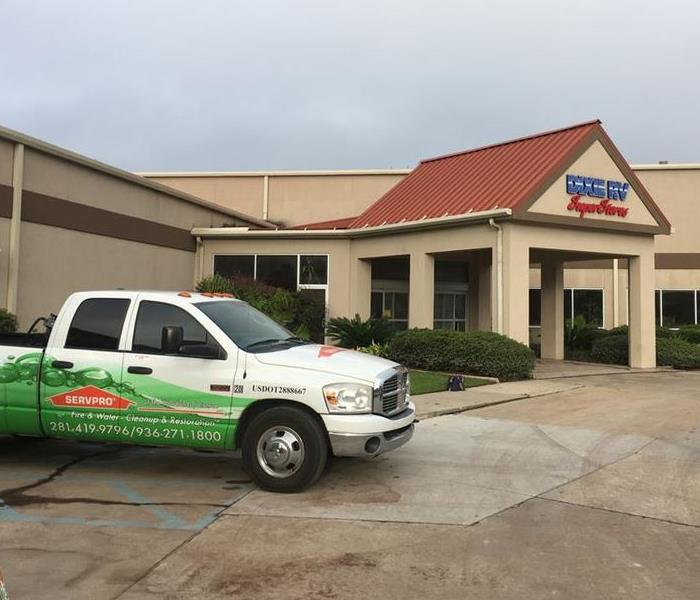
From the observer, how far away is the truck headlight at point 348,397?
6.31 metres

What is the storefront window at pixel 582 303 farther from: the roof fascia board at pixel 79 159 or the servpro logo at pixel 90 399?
the servpro logo at pixel 90 399

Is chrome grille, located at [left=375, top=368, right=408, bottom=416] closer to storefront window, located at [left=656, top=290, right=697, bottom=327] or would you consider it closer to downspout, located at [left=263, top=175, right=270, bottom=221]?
storefront window, located at [left=656, top=290, right=697, bottom=327]

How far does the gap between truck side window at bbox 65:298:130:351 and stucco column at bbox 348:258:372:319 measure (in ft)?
45.4

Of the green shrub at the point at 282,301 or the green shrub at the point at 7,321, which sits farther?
→ the green shrub at the point at 282,301

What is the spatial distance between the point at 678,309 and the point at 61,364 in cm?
2682

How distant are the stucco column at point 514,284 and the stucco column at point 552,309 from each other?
529cm

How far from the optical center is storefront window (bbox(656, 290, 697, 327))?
2798 centimetres

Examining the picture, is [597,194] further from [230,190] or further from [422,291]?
[230,190]

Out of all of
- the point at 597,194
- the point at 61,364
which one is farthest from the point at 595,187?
the point at 61,364

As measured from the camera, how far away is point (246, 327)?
23.8ft

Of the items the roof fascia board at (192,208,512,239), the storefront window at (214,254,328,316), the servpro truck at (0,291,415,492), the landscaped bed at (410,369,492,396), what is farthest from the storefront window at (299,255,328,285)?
the servpro truck at (0,291,415,492)

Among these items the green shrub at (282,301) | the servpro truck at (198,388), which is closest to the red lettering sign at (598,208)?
the green shrub at (282,301)

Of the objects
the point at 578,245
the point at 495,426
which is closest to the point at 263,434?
the point at 495,426

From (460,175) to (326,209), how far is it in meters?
12.3
